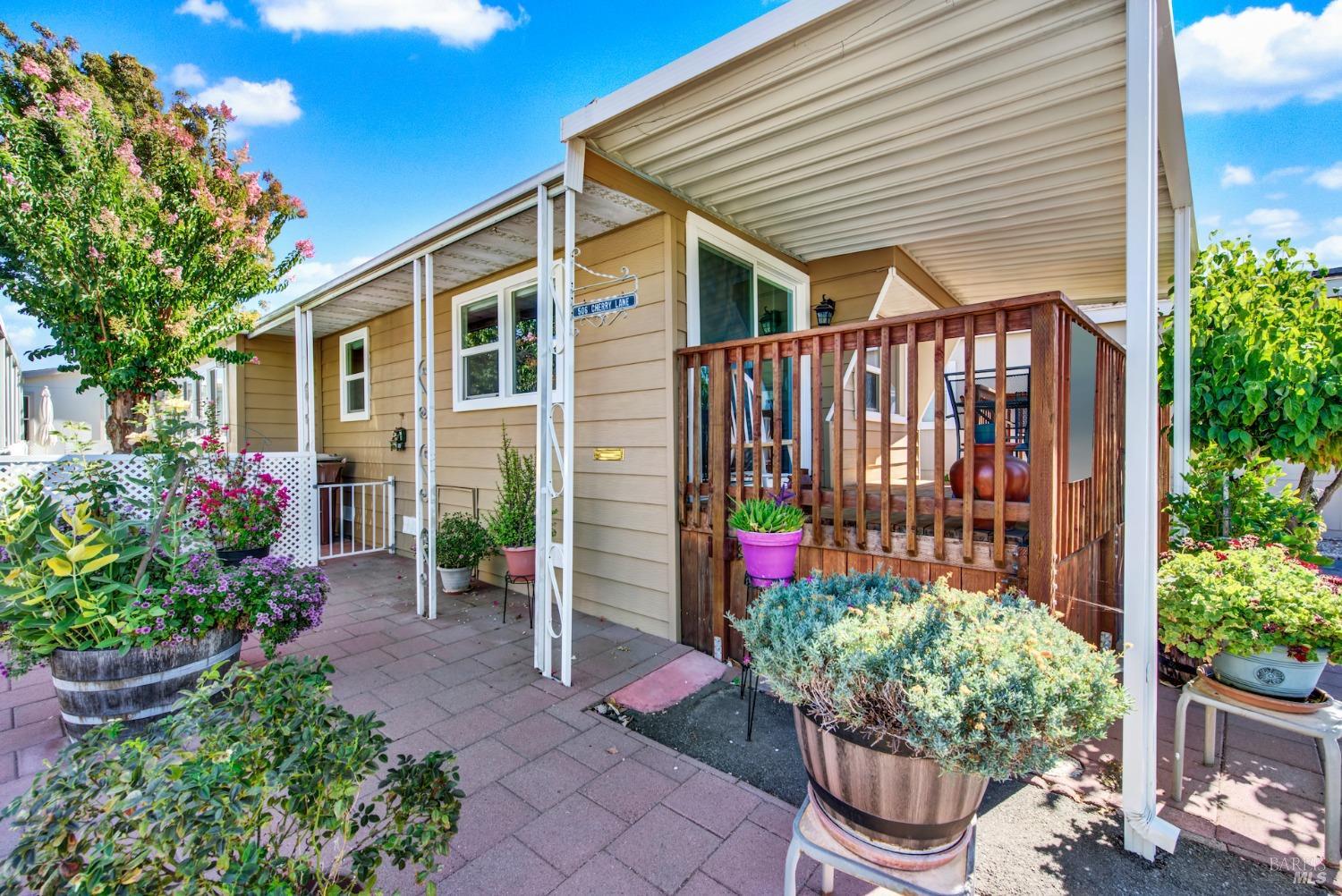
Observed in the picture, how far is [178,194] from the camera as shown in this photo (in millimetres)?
5863

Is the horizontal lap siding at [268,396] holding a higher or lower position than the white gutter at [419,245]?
lower

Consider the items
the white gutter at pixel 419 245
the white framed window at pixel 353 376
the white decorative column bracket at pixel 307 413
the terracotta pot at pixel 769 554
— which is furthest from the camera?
the white framed window at pixel 353 376

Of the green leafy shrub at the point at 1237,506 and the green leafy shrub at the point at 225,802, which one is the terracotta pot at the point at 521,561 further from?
the green leafy shrub at the point at 1237,506

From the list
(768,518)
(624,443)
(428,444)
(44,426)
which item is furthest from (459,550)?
(44,426)

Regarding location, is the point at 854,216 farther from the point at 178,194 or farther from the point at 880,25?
the point at 178,194

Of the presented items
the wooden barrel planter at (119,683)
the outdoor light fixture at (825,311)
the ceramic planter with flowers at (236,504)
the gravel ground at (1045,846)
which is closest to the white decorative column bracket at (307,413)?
the ceramic planter with flowers at (236,504)

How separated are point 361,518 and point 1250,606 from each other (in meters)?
7.65

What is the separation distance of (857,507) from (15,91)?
9.15m

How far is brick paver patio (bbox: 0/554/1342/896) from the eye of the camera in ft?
5.58

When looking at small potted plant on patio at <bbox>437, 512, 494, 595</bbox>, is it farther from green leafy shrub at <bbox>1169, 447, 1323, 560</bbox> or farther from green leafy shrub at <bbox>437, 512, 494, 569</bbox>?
green leafy shrub at <bbox>1169, 447, 1323, 560</bbox>

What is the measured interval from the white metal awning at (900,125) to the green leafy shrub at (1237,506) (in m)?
1.67

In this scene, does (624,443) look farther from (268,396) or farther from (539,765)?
(268,396)

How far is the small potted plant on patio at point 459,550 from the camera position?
4.60 metres

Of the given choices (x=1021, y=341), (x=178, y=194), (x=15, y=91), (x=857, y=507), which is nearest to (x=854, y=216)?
(x=857, y=507)
